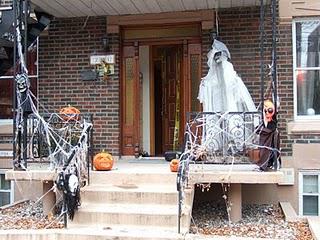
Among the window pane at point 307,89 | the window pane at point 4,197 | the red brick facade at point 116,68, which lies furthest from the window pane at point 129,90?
the window pane at point 307,89

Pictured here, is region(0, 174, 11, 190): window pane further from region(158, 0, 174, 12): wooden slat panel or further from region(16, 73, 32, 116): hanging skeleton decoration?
region(158, 0, 174, 12): wooden slat panel

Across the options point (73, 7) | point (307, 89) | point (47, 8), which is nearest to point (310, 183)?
point (307, 89)

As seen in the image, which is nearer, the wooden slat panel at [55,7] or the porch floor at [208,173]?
the porch floor at [208,173]

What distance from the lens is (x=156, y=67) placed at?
9.84 meters

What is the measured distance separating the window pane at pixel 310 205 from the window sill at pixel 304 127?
3.67 feet

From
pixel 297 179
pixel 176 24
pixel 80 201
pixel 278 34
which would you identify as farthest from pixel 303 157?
pixel 80 201

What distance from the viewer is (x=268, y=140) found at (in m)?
6.22

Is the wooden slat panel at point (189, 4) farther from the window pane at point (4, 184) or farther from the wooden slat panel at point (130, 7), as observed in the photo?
the window pane at point (4, 184)

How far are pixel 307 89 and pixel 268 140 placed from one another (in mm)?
2479

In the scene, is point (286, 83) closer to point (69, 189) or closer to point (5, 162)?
point (69, 189)

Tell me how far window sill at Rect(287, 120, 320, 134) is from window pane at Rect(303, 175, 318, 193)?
0.76 m

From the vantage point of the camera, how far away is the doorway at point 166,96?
962 centimetres

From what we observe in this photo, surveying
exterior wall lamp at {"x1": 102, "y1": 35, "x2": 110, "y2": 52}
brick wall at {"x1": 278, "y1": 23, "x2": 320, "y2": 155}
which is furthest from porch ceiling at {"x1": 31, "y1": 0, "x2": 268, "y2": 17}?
brick wall at {"x1": 278, "y1": 23, "x2": 320, "y2": 155}

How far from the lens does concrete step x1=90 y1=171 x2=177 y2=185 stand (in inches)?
264
